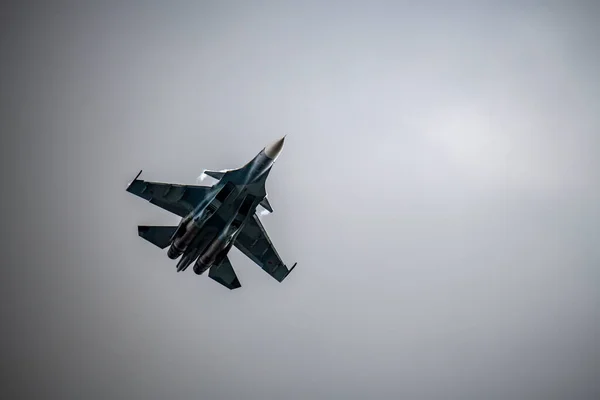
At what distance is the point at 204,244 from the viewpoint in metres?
32.1

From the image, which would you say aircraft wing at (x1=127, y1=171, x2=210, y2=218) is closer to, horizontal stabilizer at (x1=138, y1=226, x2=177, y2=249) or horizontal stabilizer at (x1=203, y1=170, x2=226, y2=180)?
horizontal stabilizer at (x1=203, y1=170, x2=226, y2=180)

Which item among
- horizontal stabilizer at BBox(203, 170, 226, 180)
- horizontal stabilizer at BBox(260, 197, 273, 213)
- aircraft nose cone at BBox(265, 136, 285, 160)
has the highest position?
aircraft nose cone at BBox(265, 136, 285, 160)

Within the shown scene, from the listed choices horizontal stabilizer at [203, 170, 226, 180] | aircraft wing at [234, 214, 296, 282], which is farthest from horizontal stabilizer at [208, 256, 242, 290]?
horizontal stabilizer at [203, 170, 226, 180]

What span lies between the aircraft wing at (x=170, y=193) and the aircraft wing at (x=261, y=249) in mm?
5088

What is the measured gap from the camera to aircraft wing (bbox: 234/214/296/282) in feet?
119

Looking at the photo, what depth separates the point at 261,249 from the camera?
36531 millimetres

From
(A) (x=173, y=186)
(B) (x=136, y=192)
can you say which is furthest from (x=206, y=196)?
(B) (x=136, y=192)

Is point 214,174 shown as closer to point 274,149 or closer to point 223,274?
point 274,149

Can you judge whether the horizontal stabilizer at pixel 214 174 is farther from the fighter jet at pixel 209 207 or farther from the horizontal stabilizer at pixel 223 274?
the horizontal stabilizer at pixel 223 274

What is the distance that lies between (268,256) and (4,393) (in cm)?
3629

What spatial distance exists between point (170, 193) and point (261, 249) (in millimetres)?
8726

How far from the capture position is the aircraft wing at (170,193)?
3194 cm

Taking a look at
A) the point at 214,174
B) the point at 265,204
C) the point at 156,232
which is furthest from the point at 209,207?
the point at 156,232

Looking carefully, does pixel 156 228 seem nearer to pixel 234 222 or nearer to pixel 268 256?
pixel 234 222
